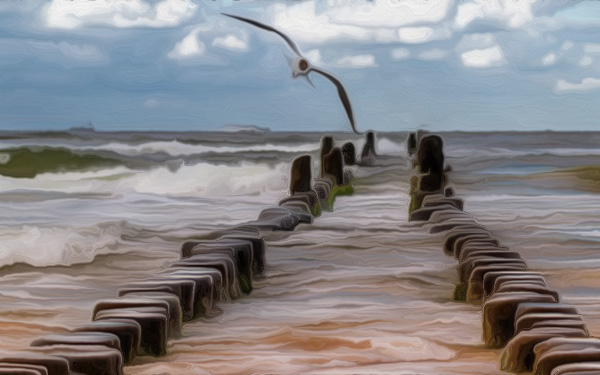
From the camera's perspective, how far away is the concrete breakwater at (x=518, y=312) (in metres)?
3.69

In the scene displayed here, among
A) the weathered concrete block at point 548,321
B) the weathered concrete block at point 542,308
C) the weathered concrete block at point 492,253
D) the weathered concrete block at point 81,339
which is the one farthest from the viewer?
the weathered concrete block at point 492,253

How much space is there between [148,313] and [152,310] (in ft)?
0.18

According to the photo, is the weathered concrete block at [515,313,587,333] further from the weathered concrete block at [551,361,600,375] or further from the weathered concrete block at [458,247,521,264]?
the weathered concrete block at [458,247,521,264]

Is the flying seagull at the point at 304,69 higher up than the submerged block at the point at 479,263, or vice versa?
the flying seagull at the point at 304,69

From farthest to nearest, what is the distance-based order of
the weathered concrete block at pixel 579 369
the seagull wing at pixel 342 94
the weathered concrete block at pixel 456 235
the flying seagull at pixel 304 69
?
1. the seagull wing at pixel 342 94
2. the flying seagull at pixel 304 69
3. the weathered concrete block at pixel 456 235
4. the weathered concrete block at pixel 579 369

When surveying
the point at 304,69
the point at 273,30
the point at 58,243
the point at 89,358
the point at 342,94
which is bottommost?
the point at 58,243

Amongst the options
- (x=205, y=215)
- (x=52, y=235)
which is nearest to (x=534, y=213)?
(x=205, y=215)

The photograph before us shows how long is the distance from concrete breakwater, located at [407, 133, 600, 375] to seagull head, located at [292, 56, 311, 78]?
24.4 ft

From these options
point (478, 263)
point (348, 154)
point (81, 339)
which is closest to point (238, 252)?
point (478, 263)

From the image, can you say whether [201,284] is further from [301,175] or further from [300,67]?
[300,67]

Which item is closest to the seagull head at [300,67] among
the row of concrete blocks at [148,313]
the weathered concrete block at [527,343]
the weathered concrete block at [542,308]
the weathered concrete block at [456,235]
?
the weathered concrete block at [456,235]

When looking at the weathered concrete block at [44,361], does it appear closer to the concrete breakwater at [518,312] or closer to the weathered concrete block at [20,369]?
the weathered concrete block at [20,369]

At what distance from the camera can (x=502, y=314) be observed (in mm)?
4766

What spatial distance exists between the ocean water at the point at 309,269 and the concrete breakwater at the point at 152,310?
111 mm
